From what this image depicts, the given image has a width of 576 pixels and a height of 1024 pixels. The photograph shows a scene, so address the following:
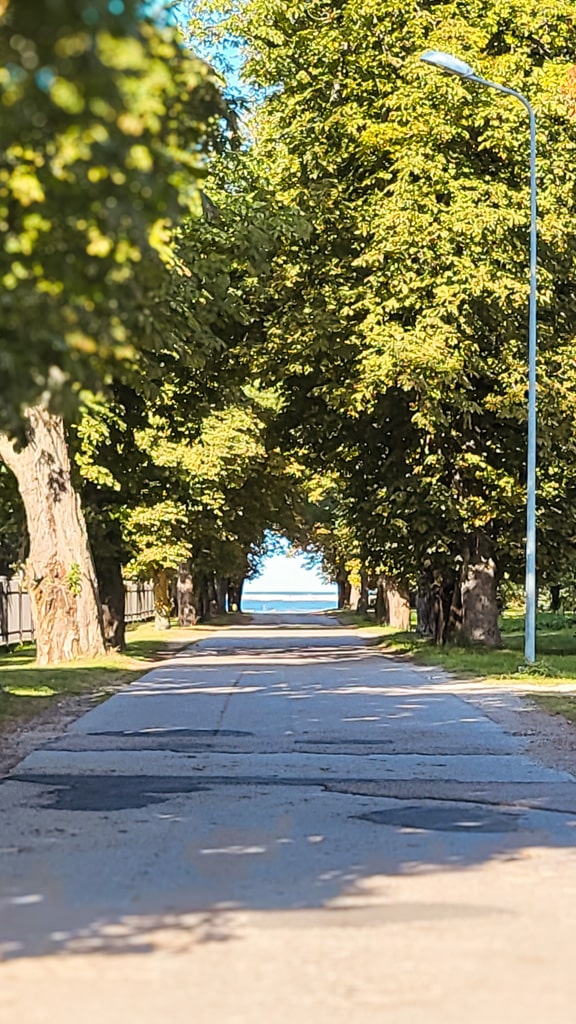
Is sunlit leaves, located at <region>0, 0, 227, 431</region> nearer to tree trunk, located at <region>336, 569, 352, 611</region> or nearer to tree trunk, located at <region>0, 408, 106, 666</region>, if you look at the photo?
tree trunk, located at <region>0, 408, 106, 666</region>

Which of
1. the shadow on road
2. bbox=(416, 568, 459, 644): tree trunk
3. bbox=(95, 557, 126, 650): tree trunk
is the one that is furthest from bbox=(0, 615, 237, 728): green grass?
bbox=(416, 568, 459, 644): tree trunk

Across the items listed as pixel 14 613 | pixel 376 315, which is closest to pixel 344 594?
pixel 14 613

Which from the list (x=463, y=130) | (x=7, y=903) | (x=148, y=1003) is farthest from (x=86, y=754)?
(x=463, y=130)

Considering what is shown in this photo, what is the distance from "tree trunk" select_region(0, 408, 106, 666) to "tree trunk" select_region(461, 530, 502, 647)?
8111mm

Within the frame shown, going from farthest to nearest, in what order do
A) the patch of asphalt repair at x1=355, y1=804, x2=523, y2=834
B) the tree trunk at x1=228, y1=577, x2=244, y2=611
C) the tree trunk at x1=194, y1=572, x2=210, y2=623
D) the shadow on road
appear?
the tree trunk at x1=228, y1=577, x2=244, y2=611
the tree trunk at x1=194, y1=572, x2=210, y2=623
the patch of asphalt repair at x1=355, y1=804, x2=523, y2=834
the shadow on road

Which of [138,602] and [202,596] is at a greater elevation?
[202,596]

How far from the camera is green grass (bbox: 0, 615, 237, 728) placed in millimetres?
19109

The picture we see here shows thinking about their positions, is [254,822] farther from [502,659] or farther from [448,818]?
[502,659]

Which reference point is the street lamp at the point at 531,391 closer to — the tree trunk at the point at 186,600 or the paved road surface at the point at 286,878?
the paved road surface at the point at 286,878

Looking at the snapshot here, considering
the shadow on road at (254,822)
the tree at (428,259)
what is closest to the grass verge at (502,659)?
the tree at (428,259)

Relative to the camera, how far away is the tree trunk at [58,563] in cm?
2855

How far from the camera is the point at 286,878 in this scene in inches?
328

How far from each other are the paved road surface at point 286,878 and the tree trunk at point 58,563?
12.3 m

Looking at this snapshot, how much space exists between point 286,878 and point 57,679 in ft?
51.9
